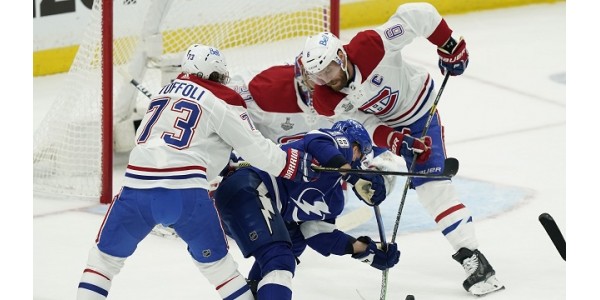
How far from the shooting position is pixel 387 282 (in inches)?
183

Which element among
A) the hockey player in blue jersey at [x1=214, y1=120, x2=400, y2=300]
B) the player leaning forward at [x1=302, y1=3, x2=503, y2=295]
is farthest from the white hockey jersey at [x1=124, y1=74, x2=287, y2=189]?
the player leaning forward at [x1=302, y1=3, x2=503, y2=295]

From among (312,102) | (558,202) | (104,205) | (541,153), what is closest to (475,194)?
(558,202)

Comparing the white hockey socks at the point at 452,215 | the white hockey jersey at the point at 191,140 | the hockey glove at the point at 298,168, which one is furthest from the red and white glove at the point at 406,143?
the white hockey jersey at the point at 191,140

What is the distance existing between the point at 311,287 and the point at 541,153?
2.15 metres

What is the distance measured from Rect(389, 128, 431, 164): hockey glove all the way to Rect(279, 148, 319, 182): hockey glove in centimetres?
62

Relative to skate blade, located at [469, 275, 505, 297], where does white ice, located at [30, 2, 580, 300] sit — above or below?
below

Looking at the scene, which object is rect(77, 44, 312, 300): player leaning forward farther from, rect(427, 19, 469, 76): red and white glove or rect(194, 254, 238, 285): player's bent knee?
rect(427, 19, 469, 76): red and white glove

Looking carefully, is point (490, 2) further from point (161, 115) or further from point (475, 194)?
point (161, 115)

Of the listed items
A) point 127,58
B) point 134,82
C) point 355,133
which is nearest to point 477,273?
point 355,133

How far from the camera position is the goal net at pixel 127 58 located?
221 inches

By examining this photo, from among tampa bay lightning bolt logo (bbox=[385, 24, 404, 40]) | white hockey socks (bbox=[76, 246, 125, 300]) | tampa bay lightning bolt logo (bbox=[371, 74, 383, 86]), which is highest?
tampa bay lightning bolt logo (bbox=[385, 24, 404, 40])

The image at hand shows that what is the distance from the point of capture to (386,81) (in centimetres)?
462

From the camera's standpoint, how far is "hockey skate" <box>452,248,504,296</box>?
4.52 meters

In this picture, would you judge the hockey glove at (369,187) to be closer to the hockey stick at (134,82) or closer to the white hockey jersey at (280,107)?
the white hockey jersey at (280,107)
